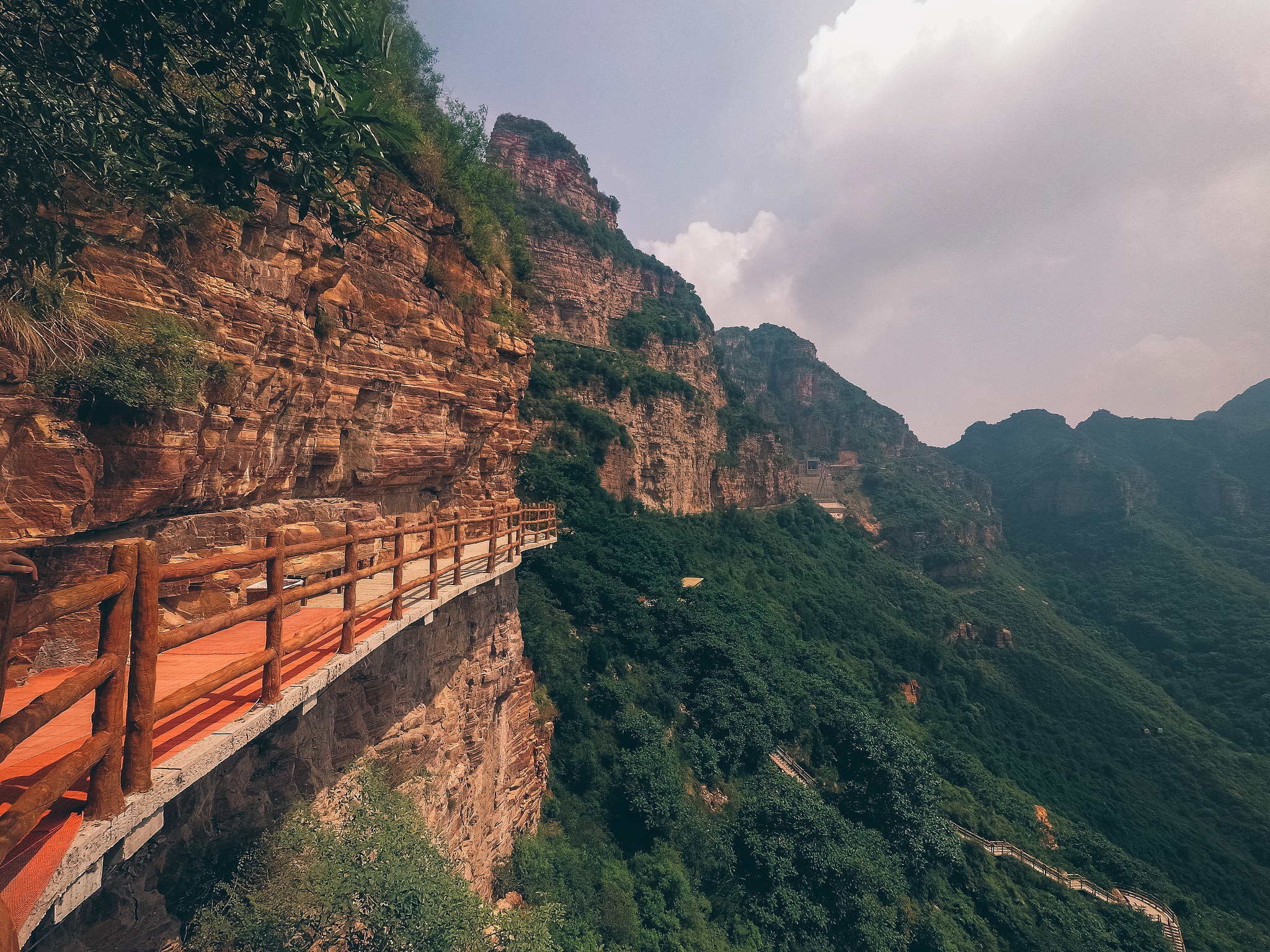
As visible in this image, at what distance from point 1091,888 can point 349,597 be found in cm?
3632

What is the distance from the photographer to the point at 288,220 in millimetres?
6199

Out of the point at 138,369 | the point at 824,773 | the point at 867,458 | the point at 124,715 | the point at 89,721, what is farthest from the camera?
the point at 867,458

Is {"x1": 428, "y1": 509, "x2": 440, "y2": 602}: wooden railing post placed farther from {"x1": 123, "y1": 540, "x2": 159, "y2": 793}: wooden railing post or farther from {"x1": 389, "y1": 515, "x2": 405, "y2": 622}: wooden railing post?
{"x1": 123, "y1": 540, "x2": 159, "y2": 793}: wooden railing post

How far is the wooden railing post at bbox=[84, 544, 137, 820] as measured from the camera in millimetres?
2023

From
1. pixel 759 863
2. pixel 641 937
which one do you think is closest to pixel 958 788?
pixel 759 863

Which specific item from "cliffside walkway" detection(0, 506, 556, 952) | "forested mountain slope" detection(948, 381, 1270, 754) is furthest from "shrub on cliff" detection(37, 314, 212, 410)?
"forested mountain slope" detection(948, 381, 1270, 754)

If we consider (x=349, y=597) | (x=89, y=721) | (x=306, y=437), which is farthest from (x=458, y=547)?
(x=89, y=721)

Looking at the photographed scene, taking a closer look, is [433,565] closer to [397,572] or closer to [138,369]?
[397,572]

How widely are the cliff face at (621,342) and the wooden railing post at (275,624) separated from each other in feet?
106

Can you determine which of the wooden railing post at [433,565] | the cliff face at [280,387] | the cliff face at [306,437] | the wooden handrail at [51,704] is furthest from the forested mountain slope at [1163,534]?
the wooden handrail at [51,704]

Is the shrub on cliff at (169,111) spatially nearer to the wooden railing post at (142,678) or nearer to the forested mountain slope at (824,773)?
the wooden railing post at (142,678)

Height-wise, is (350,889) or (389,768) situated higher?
(389,768)

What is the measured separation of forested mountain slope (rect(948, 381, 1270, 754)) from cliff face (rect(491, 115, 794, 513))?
142 ft

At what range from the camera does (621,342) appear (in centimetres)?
5041
